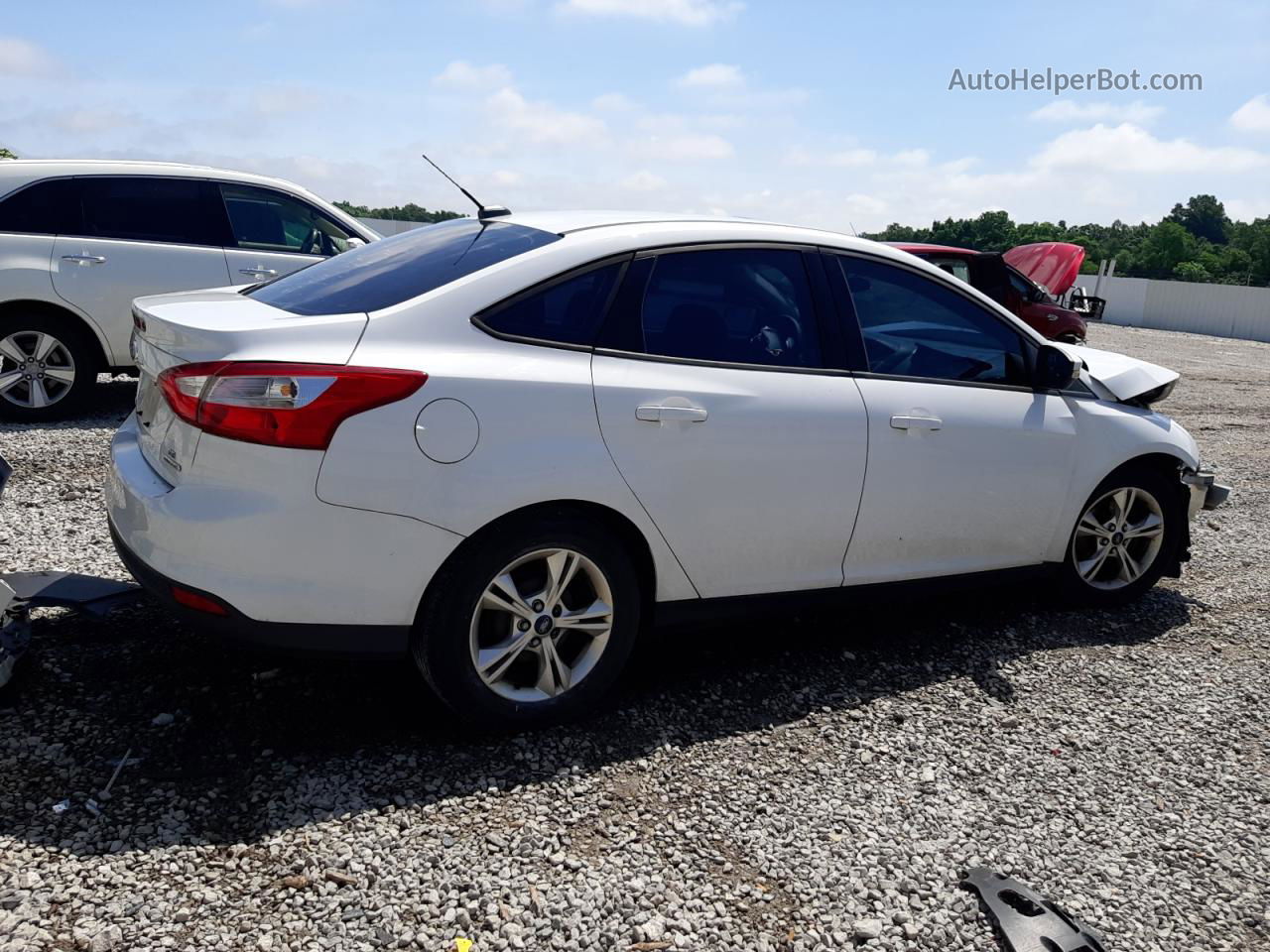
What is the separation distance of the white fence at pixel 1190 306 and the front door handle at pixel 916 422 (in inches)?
1346

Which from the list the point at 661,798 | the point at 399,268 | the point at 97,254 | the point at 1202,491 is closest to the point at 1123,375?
the point at 1202,491

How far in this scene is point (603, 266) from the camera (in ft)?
11.7

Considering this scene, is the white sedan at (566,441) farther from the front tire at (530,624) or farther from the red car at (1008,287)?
the red car at (1008,287)

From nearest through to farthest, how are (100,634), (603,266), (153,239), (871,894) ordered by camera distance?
(871,894), (603,266), (100,634), (153,239)

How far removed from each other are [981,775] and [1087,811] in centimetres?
33

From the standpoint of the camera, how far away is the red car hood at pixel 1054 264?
17.6 m

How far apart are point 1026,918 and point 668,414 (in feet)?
5.91

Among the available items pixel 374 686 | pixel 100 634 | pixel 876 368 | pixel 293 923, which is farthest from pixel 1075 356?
pixel 100 634

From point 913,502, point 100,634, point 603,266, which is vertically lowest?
point 100,634

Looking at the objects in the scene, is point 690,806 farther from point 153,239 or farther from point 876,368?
point 153,239

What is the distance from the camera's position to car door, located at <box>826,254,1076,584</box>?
4082 mm

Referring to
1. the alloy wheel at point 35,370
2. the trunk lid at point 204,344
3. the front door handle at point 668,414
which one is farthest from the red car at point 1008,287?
the trunk lid at point 204,344

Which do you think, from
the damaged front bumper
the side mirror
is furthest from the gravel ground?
the side mirror

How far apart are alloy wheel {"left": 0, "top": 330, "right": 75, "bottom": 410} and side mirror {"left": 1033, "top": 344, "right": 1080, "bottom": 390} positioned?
21.5ft
